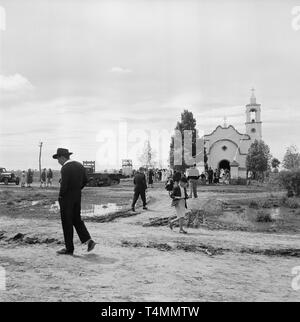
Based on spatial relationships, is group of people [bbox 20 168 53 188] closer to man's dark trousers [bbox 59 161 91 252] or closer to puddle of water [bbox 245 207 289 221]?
puddle of water [bbox 245 207 289 221]

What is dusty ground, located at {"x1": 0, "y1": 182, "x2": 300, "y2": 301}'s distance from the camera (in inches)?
223

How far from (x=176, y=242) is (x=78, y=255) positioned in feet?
7.62

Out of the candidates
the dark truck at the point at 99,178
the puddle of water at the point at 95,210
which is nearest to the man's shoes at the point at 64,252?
the puddle of water at the point at 95,210

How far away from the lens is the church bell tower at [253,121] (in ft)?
267

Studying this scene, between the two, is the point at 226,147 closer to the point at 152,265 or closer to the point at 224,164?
the point at 224,164

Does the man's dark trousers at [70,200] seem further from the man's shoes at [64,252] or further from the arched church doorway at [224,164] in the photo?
the arched church doorway at [224,164]

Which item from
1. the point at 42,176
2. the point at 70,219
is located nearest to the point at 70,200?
the point at 70,219

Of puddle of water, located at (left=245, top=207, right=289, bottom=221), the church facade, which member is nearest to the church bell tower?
the church facade

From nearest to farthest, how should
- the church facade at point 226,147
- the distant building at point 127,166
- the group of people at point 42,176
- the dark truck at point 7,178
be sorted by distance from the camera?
the group of people at point 42,176
the dark truck at point 7,178
the distant building at point 127,166
the church facade at point 226,147

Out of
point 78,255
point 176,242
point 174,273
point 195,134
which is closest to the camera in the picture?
point 174,273

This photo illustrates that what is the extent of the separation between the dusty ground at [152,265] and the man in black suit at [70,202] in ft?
0.83
